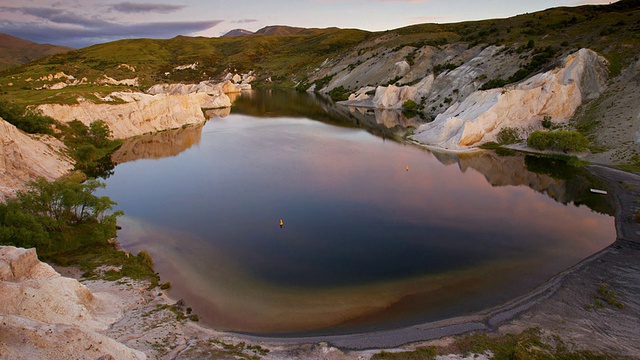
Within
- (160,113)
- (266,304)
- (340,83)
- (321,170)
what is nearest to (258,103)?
(340,83)

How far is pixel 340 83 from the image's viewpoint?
468 feet

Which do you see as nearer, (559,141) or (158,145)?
(559,141)

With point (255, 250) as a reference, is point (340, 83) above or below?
above

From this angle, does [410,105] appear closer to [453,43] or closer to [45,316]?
[453,43]

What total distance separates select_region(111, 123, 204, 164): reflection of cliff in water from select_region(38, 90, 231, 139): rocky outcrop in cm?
225

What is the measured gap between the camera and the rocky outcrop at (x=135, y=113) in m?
57.3

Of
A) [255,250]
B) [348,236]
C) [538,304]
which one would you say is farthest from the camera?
[348,236]

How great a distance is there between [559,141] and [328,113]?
56719 mm

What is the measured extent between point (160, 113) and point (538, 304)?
7268cm

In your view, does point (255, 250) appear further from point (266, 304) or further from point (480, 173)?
point (480, 173)

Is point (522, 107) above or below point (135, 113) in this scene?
above

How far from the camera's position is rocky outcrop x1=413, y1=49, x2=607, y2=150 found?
198ft

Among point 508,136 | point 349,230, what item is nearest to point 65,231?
point 349,230

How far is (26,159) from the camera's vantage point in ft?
123
